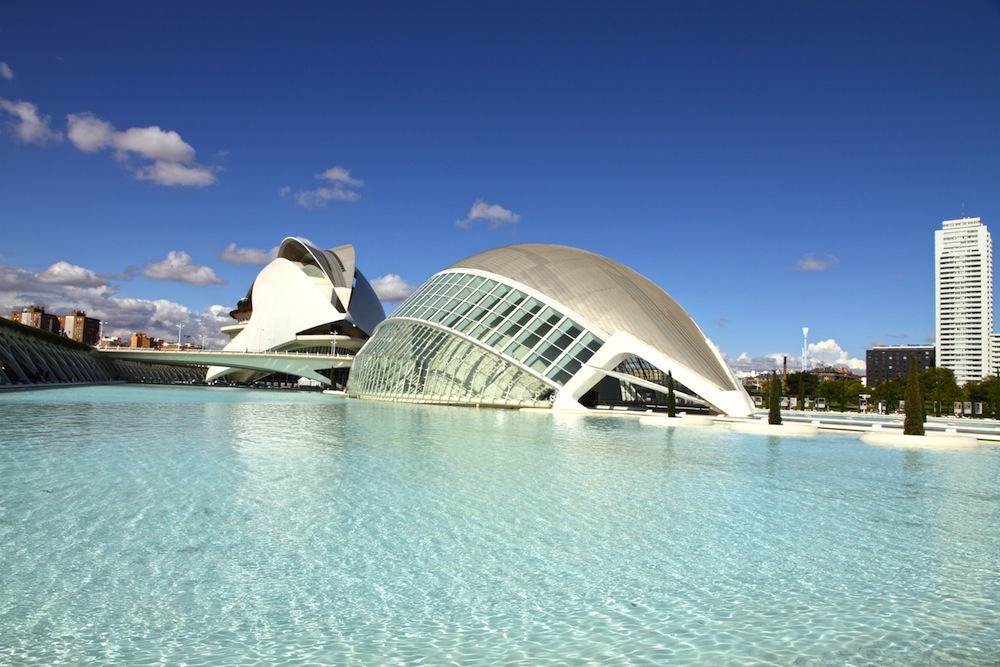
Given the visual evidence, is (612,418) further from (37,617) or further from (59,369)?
(59,369)

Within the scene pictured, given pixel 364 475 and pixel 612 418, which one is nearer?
pixel 364 475

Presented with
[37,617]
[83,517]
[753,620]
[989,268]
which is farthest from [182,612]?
[989,268]

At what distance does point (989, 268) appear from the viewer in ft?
635

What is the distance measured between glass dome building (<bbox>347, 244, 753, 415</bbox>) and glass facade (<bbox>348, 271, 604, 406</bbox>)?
0.18 ft

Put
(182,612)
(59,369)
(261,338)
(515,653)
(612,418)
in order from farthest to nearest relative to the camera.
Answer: (261,338) < (59,369) < (612,418) < (182,612) < (515,653)

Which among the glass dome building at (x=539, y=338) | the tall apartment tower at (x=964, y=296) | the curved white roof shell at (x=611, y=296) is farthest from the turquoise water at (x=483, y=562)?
the tall apartment tower at (x=964, y=296)

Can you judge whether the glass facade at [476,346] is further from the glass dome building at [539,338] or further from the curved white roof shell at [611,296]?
the curved white roof shell at [611,296]

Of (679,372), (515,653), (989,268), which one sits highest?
(989,268)

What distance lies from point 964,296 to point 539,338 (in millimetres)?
206864

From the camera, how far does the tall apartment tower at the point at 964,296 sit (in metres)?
191

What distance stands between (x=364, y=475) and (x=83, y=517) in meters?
4.45

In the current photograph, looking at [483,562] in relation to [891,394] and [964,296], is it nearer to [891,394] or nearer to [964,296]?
[891,394]

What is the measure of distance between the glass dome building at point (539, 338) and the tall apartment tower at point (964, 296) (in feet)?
626

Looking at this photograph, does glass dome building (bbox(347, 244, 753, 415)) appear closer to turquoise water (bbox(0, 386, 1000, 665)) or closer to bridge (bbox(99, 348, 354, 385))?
turquoise water (bbox(0, 386, 1000, 665))
